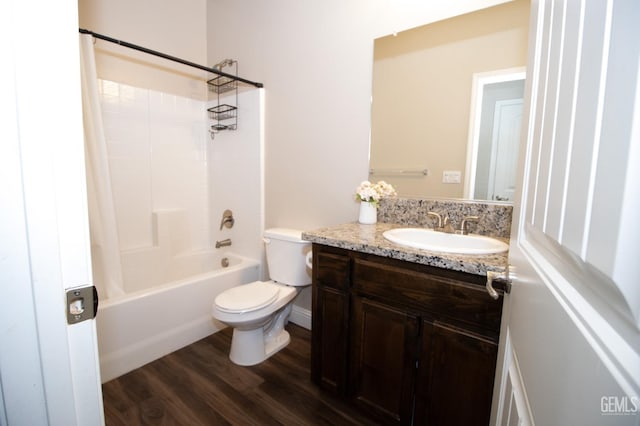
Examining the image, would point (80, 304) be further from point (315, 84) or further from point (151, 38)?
point (151, 38)

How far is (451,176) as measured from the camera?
1.53m

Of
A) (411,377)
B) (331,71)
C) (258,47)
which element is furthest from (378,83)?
(411,377)

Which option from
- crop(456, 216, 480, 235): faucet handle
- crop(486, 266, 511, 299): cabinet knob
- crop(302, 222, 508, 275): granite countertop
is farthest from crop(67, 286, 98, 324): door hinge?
crop(456, 216, 480, 235): faucet handle

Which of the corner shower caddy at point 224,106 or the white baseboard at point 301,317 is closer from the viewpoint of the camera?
the white baseboard at point 301,317

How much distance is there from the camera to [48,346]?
45 centimetres

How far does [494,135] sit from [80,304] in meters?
1.66

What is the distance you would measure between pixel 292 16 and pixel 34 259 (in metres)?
2.23

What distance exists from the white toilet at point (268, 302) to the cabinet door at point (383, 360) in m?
0.63

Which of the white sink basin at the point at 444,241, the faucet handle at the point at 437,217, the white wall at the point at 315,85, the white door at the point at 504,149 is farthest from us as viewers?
the white wall at the point at 315,85

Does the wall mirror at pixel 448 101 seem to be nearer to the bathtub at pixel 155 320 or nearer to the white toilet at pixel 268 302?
the white toilet at pixel 268 302

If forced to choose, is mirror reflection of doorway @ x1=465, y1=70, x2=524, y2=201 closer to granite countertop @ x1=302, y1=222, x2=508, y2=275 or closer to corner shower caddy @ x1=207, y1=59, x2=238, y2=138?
granite countertop @ x1=302, y1=222, x2=508, y2=275

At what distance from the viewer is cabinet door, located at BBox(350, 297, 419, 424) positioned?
1.16 metres

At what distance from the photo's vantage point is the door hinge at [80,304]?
477 millimetres

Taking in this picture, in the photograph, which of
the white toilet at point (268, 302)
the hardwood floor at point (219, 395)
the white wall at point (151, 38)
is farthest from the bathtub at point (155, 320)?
the white wall at point (151, 38)
